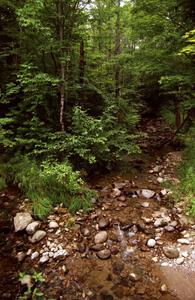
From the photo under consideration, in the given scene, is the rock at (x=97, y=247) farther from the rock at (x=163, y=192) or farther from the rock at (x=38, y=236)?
the rock at (x=163, y=192)

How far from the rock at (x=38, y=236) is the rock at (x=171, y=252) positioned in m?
2.59

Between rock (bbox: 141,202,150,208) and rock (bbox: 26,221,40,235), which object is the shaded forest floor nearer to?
rock (bbox: 141,202,150,208)

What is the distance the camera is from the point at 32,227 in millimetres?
5535

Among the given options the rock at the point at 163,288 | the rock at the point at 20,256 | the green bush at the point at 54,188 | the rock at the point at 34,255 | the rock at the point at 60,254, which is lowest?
the rock at the point at 20,256

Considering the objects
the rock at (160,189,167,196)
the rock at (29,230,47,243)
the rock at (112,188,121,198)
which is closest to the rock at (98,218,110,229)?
the rock at (112,188,121,198)

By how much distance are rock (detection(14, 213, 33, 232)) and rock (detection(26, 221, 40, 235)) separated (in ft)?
0.32

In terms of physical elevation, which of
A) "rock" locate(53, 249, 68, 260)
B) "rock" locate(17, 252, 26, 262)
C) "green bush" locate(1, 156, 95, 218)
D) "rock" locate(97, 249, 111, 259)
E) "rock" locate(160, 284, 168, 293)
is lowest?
"rock" locate(17, 252, 26, 262)

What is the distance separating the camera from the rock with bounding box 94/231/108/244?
538cm

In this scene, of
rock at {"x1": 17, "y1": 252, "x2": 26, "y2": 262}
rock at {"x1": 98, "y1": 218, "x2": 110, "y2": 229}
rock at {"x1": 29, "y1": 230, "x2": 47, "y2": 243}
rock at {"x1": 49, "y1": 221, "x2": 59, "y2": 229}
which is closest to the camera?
rock at {"x1": 17, "y1": 252, "x2": 26, "y2": 262}

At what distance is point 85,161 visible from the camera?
7.76m

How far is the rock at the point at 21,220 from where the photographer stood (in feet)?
18.3

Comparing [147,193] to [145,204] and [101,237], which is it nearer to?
[145,204]

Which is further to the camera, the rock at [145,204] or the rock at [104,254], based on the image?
the rock at [145,204]

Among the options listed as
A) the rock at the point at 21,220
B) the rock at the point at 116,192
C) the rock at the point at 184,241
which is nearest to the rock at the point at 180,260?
the rock at the point at 184,241
